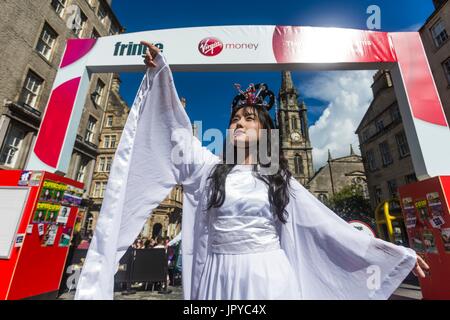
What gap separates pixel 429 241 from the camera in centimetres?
465

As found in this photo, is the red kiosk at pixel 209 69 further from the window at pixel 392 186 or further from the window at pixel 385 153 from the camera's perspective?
the window at pixel 385 153

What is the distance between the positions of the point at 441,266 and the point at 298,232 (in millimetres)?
4671

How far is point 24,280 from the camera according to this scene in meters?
4.61

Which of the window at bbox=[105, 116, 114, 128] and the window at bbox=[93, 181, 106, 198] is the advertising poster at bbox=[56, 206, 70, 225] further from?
Answer: the window at bbox=[105, 116, 114, 128]

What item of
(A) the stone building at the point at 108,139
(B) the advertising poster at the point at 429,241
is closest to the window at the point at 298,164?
(A) the stone building at the point at 108,139

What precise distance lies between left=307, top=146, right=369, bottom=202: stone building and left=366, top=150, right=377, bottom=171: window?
964 inches

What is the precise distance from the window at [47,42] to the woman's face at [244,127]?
16390 millimetres

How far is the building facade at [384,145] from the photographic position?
17.6 meters

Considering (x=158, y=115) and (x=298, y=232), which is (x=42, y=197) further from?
(x=298, y=232)

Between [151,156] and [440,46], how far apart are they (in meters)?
20.4

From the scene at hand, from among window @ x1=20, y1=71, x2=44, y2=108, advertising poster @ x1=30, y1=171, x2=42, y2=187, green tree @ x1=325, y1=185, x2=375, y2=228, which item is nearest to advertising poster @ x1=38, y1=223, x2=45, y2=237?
advertising poster @ x1=30, y1=171, x2=42, y2=187

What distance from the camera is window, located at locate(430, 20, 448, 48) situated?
14523 mm
